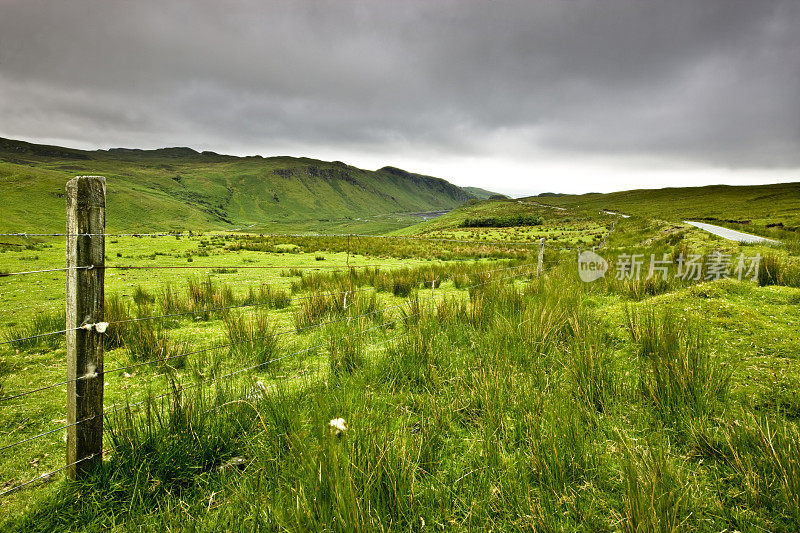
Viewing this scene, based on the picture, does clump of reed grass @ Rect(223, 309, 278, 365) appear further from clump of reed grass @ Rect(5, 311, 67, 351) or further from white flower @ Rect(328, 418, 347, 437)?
clump of reed grass @ Rect(5, 311, 67, 351)

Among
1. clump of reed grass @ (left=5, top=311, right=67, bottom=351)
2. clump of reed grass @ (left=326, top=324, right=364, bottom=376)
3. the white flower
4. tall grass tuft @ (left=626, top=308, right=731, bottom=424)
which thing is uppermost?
tall grass tuft @ (left=626, top=308, right=731, bottom=424)

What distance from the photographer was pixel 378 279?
10320 mm

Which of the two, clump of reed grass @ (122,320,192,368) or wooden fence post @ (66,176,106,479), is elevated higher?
wooden fence post @ (66,176,106,479)

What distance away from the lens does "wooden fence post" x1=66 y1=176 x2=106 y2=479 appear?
2.19m

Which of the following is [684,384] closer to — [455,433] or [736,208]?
[455,433]

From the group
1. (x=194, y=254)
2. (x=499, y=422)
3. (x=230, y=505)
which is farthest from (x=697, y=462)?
(x=194, y=254)

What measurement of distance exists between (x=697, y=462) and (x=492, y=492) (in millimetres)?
1503

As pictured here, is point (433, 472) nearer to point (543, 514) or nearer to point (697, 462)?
Answer: point (543, 514)

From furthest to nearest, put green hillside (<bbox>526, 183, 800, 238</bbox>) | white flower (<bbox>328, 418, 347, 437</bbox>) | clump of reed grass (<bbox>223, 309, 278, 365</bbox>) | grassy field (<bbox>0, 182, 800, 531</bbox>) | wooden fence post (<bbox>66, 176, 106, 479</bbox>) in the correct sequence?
1. green hillside (<bbox>526, 183, 800, 238</bbox>)
2. clump of reed grass (<bbox>223, 309, 278, 365</bbox>)
3. white flower (<bbox>328, 418, 347, 437</bbox>)
4. wooden fence post (<bbox>66, 176, 106, 479</bbox>)
5. grassy field (<bbox>0, 182, 800, 531</bbox>)

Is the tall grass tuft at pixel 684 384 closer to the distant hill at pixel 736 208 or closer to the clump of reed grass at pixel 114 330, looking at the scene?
the clump of reed grass at pixel 114 330

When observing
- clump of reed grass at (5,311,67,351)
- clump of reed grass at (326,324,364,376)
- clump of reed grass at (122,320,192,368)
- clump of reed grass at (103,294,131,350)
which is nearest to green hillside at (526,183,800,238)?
clump of reed grass at (326,324,364,376)

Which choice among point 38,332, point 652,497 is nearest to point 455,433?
point 652,497

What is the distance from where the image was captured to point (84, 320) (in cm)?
225

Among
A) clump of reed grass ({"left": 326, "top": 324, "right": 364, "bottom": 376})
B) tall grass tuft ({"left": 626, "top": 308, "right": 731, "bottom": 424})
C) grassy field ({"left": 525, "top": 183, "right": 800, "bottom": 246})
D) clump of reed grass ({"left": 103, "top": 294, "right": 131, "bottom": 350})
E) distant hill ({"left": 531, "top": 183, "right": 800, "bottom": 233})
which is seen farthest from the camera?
distant hill ({"left": 531, "top": 183, "right": 800, "bottom": 233})
